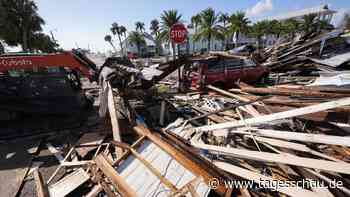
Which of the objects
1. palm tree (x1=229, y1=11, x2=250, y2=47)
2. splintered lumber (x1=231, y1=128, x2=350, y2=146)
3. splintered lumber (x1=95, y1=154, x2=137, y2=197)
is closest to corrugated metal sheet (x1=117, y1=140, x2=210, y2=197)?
splintered lumber (x1=95, y1=154, x2=137, y2=197)

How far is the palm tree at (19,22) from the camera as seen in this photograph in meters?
21.7

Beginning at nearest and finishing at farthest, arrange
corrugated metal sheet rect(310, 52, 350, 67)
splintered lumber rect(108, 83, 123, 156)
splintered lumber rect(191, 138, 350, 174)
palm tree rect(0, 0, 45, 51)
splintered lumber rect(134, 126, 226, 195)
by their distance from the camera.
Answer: splintered lumber rect(191, 138, 350, 174) → splintered lumber rect(134, 126, 226, 195) → splintered lumber rect(108, 83, 123, 156) → corrugated metal sheet rect(310, 52, 350, 67) → palm tree rect(0, 0, 45, 51)

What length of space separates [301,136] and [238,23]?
105 feet

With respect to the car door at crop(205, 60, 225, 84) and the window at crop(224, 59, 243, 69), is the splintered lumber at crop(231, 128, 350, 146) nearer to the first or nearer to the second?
the car door at crop(205, 60, 225, 84)

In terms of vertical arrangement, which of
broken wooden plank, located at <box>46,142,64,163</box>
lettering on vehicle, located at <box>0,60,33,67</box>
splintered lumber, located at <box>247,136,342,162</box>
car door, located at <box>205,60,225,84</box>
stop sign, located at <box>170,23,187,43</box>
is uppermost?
stop sign, located at <box>170,23,187,43</box>

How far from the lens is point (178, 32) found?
7469 millimetres

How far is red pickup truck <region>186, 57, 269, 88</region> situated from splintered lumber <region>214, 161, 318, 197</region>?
4.75 metres

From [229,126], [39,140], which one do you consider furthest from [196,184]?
[39,140]

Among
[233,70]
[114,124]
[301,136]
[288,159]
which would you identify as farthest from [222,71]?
[288,159]

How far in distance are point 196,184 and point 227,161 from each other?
918 millimetres

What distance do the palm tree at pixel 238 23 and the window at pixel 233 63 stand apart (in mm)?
25822

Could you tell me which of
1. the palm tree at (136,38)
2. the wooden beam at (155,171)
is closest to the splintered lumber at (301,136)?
the wooden beam at (155,171)

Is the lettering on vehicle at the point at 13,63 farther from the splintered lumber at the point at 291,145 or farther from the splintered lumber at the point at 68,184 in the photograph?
the splintered lumber at the point at 291,145

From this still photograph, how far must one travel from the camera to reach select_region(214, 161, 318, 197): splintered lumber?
2296 mm
